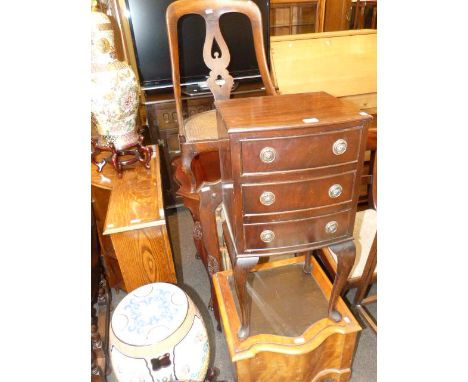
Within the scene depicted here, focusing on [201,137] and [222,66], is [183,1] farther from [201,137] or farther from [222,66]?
[201,137]

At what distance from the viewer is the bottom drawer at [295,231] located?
85 centimetres

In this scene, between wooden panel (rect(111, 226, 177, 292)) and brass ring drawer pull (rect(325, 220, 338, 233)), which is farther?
wooden panel (rect(111, 226, 177, 292))

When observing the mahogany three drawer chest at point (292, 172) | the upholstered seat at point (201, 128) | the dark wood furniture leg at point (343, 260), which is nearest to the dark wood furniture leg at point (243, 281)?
the mahogany three drawer chest at point (292, 172)

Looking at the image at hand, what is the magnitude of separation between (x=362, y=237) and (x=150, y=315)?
42.3 inches

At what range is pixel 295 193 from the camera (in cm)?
81

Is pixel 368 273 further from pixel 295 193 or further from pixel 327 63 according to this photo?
pixel 327 63

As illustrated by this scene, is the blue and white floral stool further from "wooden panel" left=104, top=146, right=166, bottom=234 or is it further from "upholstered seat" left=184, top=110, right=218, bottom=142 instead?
"upholstered seat" left=184, top=110, right=218, bottom=142

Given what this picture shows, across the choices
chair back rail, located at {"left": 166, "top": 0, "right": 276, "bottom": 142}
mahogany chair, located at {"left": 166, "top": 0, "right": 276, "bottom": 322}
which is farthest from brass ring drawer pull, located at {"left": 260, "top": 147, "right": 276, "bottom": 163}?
chair back rail, located at {"left": 166, "top": 0, "right": 276, "bottom": 142}

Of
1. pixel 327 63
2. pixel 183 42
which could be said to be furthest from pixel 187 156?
pixel 327 63

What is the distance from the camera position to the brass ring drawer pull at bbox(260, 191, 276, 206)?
0.80 metres

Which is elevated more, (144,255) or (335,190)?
(335,190)

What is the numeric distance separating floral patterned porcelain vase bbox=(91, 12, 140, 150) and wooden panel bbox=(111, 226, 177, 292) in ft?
1.83
